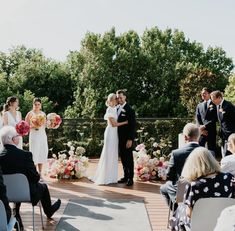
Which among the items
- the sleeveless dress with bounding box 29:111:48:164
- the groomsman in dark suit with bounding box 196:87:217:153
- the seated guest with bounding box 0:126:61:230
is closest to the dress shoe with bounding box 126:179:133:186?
the groomsman in dark suit with bounding box 196:87:217:153

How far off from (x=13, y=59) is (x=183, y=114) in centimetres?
1322

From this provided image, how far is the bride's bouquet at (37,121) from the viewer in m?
7.74

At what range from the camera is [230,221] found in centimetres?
240

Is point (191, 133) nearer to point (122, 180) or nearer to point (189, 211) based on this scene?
point (189, 211)

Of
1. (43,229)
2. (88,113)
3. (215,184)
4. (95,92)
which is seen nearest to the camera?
(215,184)

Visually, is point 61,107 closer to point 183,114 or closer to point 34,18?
point 34,18

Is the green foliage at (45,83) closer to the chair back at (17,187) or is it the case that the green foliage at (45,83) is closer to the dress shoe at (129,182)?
the dress shoe at (129,182)

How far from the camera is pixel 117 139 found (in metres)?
7.88

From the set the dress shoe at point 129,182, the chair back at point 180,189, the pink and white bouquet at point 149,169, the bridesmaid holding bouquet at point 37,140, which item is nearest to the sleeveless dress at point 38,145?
the bridesmaid holding bouquet at point 37,140

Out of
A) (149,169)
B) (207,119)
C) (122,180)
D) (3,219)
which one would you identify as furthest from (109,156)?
(3,219)

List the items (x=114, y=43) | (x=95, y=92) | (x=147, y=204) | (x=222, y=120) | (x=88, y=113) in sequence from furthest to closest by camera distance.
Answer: (x=114, y=43) < (x=95, y=92) < (x=88, y=113) < (x=222, y=120) < (x=147, y=204)

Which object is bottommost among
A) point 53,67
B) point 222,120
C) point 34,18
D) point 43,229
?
point 43,229

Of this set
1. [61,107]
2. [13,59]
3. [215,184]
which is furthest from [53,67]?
[215,184]

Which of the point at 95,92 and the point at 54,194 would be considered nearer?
the point at 54,194
